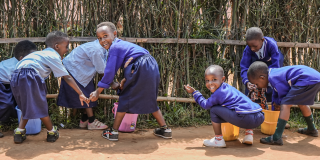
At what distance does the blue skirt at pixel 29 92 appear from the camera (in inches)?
135

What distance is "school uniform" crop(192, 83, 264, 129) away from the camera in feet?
11.0

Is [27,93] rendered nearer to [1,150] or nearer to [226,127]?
[1,150]

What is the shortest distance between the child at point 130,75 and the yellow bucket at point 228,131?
88cm

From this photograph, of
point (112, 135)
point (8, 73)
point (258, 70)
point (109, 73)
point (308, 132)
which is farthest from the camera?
point (308, 132)

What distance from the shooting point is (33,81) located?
3457 mm

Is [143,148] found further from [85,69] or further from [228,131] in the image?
[85,69]

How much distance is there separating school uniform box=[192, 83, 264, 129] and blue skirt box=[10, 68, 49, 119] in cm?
189

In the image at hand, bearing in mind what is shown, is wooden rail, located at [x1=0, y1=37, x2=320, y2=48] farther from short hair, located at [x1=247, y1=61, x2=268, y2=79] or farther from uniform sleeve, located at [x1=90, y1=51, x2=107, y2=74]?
short hair, located at [x1=247, y1=61, x2=268, y2=79]

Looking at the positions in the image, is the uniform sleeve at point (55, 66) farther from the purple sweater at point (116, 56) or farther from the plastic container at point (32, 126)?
the plastic container at point (32, 126)

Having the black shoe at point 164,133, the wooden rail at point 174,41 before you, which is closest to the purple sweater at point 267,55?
the wooden rail at point 174,41

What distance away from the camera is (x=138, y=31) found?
177 inches

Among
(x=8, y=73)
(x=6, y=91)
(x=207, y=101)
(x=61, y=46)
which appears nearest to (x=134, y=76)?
(x=207, y=101)

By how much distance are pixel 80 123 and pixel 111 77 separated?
1156mm

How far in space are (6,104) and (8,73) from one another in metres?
0.39
